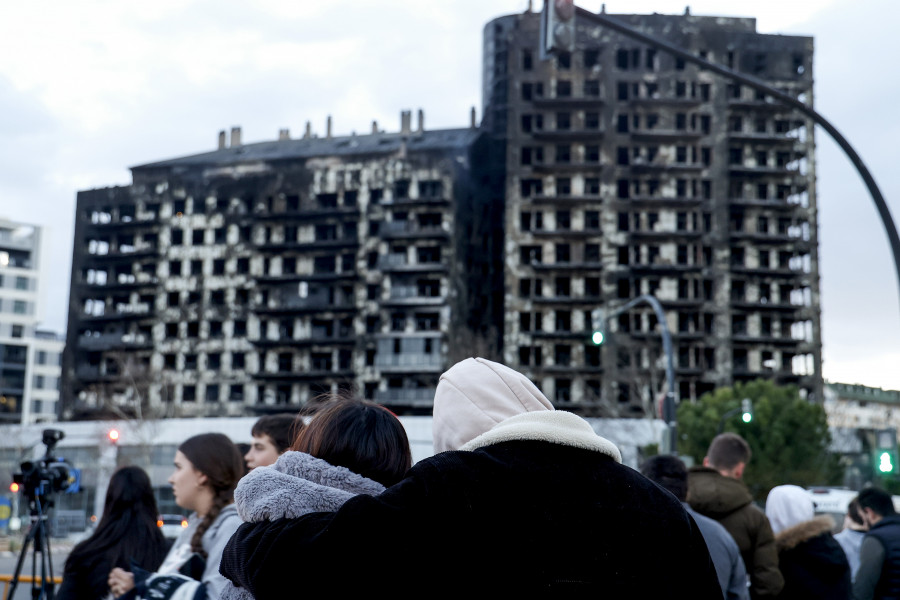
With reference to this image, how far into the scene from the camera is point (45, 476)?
24.0 ft

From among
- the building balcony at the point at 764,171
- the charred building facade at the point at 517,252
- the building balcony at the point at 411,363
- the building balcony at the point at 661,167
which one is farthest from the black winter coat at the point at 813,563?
the building balcony at the point at 764,171

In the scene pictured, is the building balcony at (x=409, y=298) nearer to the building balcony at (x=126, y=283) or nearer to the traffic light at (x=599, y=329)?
the building balcony at (x=126, y=283)

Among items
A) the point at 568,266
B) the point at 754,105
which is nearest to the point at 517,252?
the point at 568,266

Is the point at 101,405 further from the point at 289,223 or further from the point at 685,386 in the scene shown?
the point at 685,386

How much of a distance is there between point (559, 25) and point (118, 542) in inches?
221

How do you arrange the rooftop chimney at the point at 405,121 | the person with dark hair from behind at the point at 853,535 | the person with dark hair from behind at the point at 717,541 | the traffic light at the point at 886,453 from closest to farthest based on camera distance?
the person with dark hair from behind at the point at 717,541 → the person with dark hair from behind at the point at 853,535 → the traffic light at the point at 886,453 → the rooftop chimney at the point at 405,121

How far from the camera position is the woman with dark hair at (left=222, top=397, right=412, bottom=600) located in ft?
8.55

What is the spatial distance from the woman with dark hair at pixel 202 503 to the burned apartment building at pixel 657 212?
2434 inches

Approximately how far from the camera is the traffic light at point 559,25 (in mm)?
8555

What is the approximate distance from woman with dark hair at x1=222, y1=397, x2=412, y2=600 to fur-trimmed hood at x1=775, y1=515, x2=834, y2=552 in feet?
15.2

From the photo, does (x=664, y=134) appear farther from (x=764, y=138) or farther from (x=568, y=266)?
(x=568, y=266)

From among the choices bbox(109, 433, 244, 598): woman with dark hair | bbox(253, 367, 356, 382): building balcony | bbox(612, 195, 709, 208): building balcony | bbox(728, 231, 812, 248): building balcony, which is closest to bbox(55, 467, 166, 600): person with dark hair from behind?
bbox(109, 433, 244, 598): woman with dark hair

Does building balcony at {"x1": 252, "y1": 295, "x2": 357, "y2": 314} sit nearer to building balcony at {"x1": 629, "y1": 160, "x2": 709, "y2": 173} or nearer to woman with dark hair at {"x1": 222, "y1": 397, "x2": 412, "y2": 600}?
building balcony at {"x1": 629, "y1": 160, "x2": 709, "y2": 173}

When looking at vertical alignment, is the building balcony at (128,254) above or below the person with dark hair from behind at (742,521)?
above
